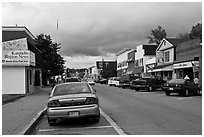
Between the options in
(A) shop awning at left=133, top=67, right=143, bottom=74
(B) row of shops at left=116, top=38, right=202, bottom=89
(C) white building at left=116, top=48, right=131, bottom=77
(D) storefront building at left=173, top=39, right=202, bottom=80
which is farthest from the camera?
(C) white building at left=116, top=48, right=131, bottom=77

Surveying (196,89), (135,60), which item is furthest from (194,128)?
(135,60)

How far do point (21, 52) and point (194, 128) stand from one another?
19.7 meters

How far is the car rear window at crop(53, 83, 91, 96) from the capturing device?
1091 centimetres

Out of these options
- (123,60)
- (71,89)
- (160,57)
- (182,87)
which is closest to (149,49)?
(160,57)

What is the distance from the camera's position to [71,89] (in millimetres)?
11148

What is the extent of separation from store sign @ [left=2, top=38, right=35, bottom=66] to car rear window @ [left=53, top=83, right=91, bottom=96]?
1608 centimetres

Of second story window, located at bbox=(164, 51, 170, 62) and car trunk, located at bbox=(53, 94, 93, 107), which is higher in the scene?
second story window, located at bbox=(164, 51, 170, 62)

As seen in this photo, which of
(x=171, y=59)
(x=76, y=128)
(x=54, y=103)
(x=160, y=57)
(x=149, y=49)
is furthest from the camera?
(x=149, y=49)

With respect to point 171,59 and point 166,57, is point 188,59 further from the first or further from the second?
point 166,57

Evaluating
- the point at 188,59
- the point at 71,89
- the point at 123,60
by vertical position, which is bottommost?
the point at 71,89

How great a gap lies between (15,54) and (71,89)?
16561 mm

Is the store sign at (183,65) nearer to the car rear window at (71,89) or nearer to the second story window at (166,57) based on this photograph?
the second story window at (166,57)

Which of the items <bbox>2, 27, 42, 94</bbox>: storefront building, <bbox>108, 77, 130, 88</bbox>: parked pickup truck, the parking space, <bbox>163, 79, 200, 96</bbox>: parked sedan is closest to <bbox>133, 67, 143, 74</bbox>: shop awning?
<bbox>108, 77, 130, 88</bbox>: parked pickup truck

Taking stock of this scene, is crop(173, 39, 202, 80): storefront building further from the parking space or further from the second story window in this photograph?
the parking space
